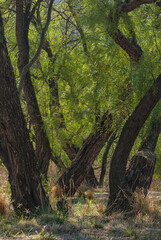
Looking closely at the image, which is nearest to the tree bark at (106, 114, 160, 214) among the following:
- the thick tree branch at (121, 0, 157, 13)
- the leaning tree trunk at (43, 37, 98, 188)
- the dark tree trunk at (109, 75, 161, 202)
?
the dark tree trunk at (109, 75, 161, 202)

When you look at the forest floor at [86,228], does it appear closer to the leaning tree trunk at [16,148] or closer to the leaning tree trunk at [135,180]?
the leaning tree trunk at [16,148]

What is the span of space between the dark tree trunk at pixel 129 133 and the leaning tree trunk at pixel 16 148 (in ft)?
5.01

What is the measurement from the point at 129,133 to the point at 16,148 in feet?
7.34

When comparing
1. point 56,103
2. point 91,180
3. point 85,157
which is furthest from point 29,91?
point 91,180

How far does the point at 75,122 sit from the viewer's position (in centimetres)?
1029

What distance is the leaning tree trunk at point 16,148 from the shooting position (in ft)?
20.7

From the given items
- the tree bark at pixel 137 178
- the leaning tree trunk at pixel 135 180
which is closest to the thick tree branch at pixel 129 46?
the tree bark at pixel 137 178

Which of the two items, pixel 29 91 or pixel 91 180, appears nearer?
pixel 29 91

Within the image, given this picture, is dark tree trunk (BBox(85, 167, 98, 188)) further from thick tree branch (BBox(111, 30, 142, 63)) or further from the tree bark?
thick tree branch (BBox(111, 30, 142, 63))

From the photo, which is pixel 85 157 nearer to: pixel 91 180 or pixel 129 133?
pixel 129 133

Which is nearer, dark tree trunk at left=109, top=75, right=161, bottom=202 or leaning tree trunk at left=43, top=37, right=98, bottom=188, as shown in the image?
dark tree trunk at left=109, top=75, right=161, bottom=202

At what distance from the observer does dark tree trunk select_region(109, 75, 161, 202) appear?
6.86m

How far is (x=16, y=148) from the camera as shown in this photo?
6.43 metres

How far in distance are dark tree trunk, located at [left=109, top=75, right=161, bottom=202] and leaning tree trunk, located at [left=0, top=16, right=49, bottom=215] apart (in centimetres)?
153
